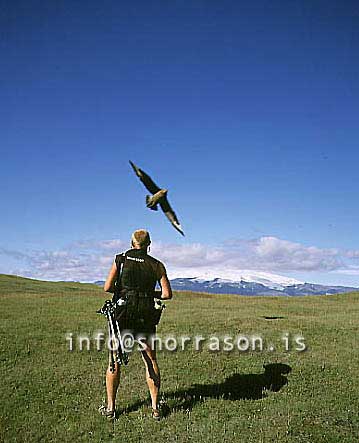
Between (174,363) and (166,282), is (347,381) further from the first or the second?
(166,282)

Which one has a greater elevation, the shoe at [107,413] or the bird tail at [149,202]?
the bird tail at [149,202]

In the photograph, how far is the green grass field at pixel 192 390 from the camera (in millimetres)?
9648

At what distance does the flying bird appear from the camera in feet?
31.8

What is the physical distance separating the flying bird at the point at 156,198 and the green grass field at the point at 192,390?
4.30 m

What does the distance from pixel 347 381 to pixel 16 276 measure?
5100cm

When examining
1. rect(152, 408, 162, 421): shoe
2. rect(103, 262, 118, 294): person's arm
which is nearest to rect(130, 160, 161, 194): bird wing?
rect(103, 262, 118, 294): person's arm

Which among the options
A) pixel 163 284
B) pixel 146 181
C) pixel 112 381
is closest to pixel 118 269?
pixel 163 284

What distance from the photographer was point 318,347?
1577 centimetres

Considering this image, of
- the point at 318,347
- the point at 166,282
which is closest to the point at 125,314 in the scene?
the point at 166,282

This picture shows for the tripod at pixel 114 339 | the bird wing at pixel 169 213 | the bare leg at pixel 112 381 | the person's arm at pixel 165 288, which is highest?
the bird wing at pixel 169 213

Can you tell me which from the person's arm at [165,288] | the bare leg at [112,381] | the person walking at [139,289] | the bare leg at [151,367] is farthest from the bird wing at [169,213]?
the bare leg at [112,381]

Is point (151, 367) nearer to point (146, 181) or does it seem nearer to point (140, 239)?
point (140, 239)

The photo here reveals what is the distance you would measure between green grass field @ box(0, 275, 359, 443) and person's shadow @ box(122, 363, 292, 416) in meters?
0.03

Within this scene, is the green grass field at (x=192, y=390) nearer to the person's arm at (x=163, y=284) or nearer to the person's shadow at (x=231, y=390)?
the person's shadow at (x=231, y=390)
